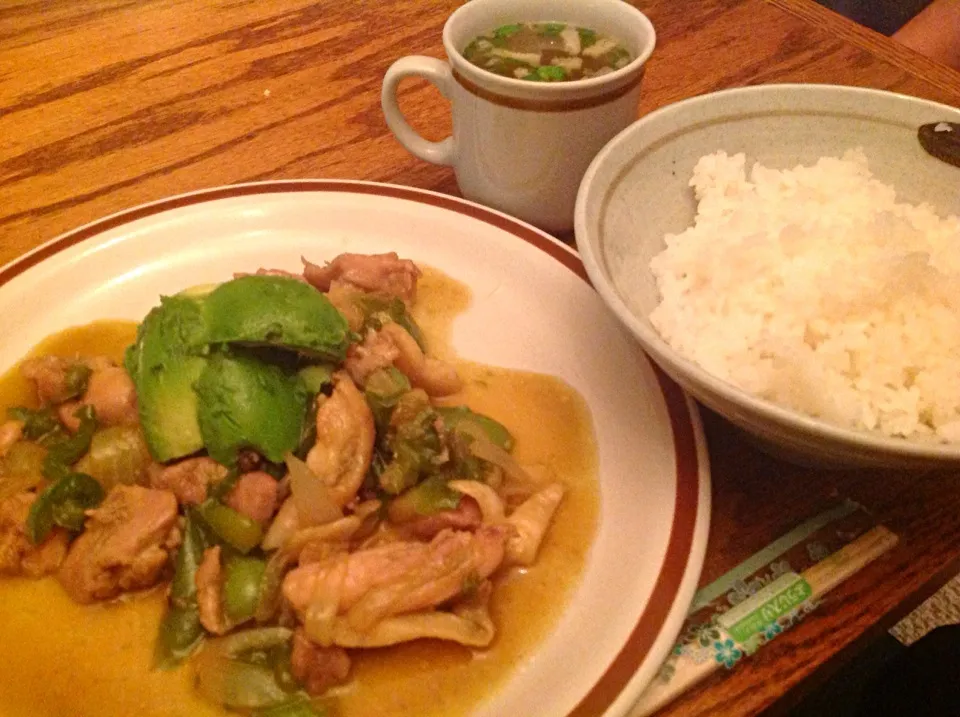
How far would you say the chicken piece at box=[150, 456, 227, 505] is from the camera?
1312 mm

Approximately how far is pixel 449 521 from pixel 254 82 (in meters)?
1.64

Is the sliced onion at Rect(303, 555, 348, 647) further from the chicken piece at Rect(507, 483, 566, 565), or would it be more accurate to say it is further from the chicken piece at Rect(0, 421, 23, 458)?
the chicken piece at Rect(0, 421, 23, 458)

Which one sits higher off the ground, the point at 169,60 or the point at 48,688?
the point at 169,60

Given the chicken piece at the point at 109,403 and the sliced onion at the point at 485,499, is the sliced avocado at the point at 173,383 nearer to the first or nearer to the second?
the chicken piece at the point at 109,403

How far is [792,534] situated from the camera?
4.02 feet

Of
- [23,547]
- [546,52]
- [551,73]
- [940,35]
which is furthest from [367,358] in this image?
[940,35]

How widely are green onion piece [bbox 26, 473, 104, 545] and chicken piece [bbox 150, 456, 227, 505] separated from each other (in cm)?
11

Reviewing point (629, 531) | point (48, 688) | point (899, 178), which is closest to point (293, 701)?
point (48, 688)

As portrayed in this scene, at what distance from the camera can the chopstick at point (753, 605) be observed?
1039mm

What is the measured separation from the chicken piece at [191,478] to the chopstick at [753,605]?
0.78 metres

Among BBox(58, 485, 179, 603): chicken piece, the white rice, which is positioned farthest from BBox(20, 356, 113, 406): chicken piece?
the white rice

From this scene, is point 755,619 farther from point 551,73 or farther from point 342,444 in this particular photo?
point 551,73

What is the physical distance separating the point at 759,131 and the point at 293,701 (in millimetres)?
1406

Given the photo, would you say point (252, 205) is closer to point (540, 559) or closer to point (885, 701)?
point (540, 559)
